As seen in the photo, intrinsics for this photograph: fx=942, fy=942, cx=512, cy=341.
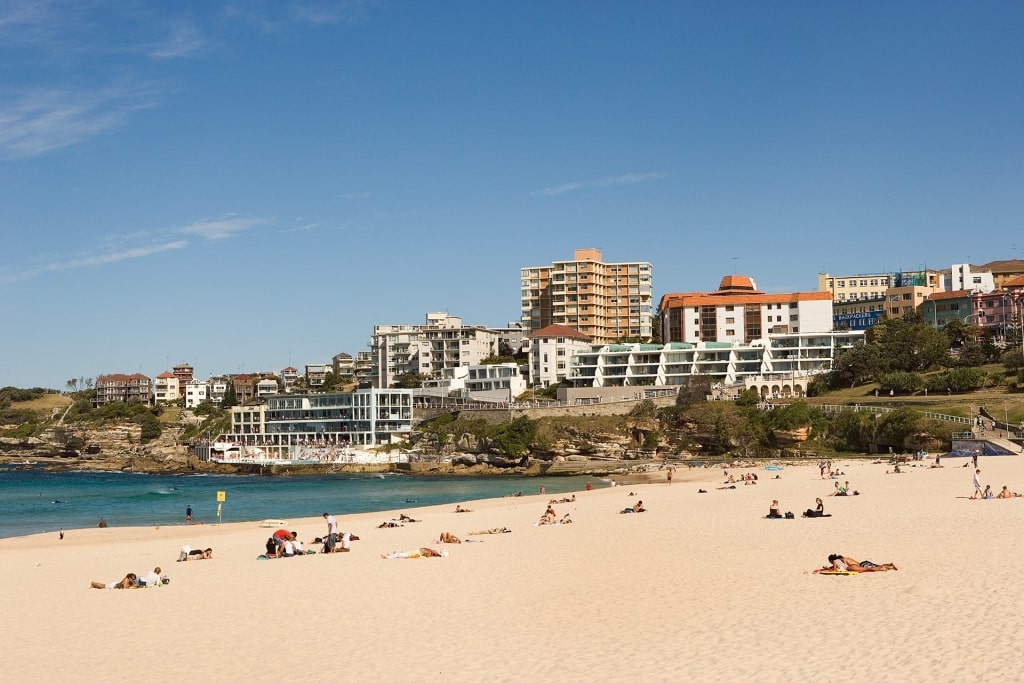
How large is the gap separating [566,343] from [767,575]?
99035 millimetres

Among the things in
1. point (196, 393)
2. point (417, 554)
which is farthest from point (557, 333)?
point (417, 554)

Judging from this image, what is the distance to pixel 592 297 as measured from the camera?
456ft

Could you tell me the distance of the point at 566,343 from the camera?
118 m

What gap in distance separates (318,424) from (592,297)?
169ft

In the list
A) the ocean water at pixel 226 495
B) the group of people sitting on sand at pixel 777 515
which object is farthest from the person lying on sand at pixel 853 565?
the ocean water at pixel 226 495

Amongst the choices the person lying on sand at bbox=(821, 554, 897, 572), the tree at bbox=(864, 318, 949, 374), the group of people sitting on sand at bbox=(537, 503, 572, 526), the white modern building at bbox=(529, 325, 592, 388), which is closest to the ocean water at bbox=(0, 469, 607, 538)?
Answer: the group of people sitting on sand at bbox=(537, 503, 572, 526)

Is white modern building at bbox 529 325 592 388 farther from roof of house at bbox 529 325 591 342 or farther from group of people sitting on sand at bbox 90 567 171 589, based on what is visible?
group of people sitting on sand at bbox 90 567 171 589

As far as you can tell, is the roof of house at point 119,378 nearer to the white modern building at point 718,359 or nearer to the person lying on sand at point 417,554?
the white modern building at point 718,359

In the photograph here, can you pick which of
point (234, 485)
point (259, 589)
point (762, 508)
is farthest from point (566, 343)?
point (259, 589)

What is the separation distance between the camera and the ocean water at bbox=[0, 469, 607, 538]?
155 ft

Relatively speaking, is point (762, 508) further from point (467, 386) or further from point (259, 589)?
point (467, 386)

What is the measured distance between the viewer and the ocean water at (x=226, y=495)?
4731 centimetres

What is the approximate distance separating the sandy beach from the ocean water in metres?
16.3

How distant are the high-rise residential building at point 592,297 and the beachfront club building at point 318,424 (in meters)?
43.5
